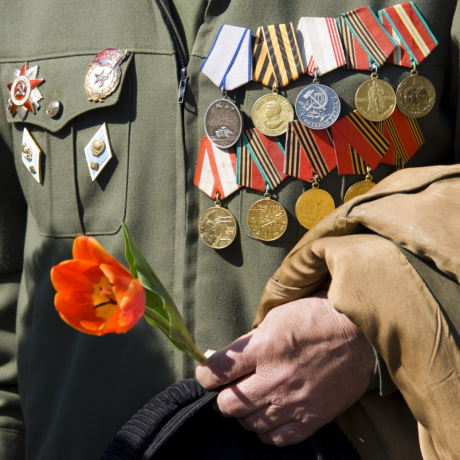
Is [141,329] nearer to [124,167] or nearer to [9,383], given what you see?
[124,167]

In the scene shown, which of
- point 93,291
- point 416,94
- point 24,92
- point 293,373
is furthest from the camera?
point 24,92

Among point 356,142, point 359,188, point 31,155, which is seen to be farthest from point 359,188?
point 31,155

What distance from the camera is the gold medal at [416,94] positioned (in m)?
1.11

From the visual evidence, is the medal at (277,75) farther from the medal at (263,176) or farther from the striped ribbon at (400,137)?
the striped ribbon at (400,137)

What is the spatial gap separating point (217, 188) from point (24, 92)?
65 cm

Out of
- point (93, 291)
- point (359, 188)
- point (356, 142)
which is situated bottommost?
point (93, 291)

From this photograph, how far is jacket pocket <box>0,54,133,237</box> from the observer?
125 cm

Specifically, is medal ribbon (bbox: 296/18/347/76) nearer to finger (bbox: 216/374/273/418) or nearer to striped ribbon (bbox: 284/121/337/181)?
striped ribbon (bbox: 284/121/337/181)

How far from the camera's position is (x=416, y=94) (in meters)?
1.11

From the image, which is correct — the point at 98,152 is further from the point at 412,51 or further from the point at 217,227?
the point at 412,51

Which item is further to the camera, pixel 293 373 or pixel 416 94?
pixel 416 94

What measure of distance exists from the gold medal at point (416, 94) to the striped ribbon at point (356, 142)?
89 mm

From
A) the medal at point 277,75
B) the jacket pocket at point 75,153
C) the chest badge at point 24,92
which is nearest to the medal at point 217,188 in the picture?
the medal at point 277,75

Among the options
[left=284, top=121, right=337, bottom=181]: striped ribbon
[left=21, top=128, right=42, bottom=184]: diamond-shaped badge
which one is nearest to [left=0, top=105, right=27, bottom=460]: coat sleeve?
[left=21, top=128, right=42, bottom=184]: diamond-shaped badge
